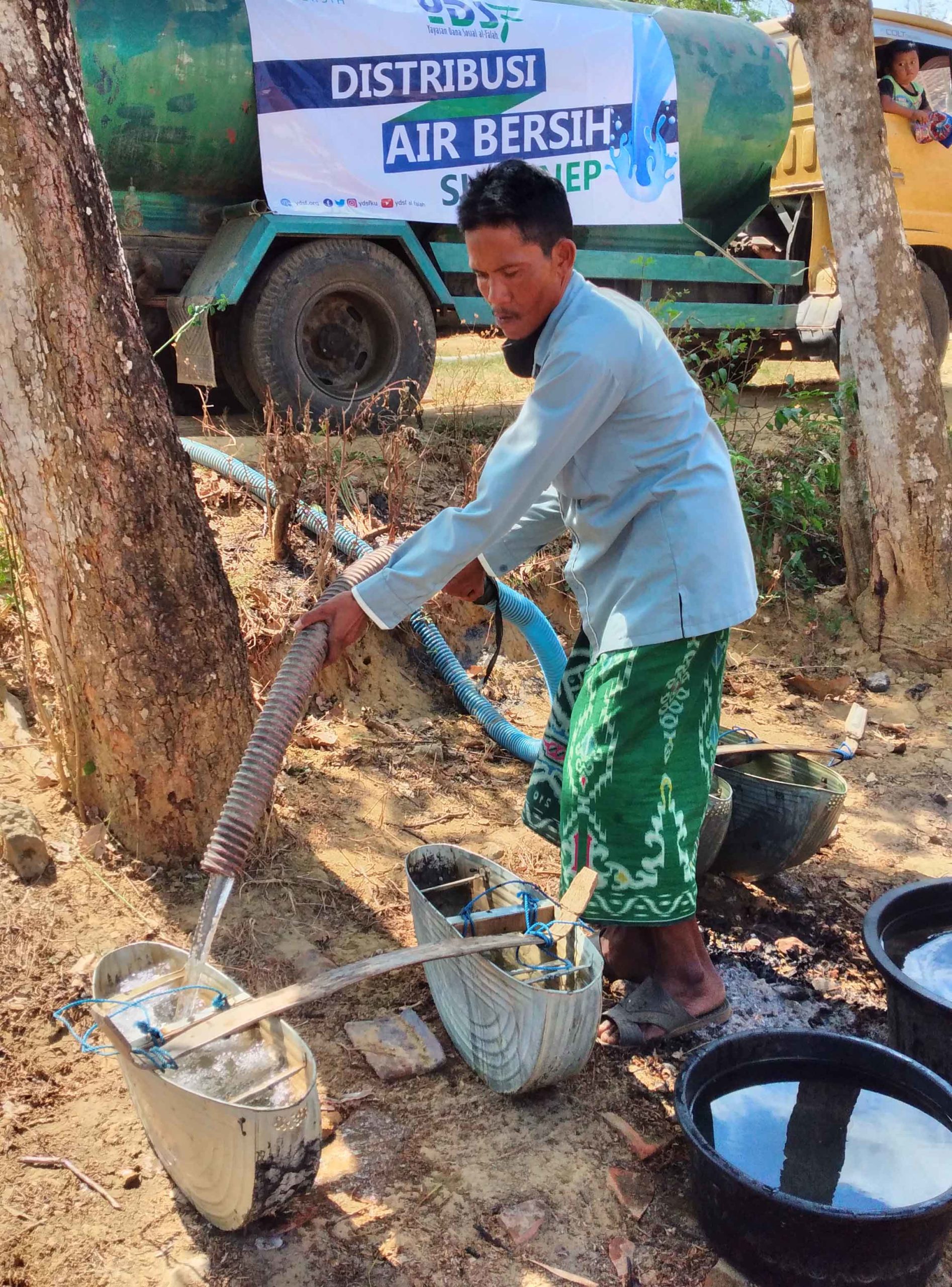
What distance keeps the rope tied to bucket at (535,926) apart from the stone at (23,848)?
3.81 feet

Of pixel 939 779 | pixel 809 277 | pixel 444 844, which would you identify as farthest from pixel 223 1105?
pixel 809 277

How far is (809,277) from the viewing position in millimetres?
8797

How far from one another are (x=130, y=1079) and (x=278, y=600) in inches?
101

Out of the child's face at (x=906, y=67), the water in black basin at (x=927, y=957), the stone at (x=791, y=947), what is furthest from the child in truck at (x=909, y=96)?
the water in black basin at (x=927, y=957)

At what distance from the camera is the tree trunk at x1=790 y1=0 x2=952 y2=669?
5246 millimetres

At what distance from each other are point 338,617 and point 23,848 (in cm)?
130

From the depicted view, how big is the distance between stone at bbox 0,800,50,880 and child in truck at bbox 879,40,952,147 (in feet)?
25.6

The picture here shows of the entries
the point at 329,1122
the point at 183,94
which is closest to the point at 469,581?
the point at 329,1122

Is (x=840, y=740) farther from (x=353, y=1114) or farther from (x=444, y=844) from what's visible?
(x=353, y=1114)

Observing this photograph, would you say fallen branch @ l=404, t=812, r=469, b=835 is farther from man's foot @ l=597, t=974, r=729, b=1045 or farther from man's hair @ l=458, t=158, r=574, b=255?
man's hair @ l=458, t=158, r=574, b=255

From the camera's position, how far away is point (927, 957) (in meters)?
2.93

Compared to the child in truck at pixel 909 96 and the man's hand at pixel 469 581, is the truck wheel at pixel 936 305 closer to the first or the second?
the child in truck at pixel 909 96

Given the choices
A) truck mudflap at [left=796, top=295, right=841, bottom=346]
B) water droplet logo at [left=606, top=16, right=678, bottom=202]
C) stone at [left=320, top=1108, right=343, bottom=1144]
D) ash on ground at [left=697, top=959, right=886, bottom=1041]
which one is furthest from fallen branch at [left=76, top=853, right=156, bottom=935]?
truck mudflap at [left=796, top=295, right=841, bottom=346]

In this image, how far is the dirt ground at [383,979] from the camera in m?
2.18
